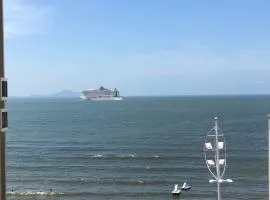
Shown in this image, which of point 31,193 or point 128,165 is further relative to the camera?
point 128,165

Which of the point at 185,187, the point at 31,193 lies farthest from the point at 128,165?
the point at 31,193

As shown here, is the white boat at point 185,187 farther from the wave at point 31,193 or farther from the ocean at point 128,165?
the wave at point 31,193

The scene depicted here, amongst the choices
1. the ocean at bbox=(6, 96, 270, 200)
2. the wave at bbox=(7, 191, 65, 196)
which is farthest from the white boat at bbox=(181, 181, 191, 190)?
the wave at bbox=(7, 191, 65, 196)

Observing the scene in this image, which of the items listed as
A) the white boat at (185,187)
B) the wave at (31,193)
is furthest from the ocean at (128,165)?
the white boat at (185,187)

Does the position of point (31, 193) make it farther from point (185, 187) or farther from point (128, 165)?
point (128, 165)

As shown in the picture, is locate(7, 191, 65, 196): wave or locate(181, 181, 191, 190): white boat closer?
locate(7, 191, 65, 196): wave

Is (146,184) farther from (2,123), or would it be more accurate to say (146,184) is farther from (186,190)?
(2,123)

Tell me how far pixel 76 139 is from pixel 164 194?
54.7 m

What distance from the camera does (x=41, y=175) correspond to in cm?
6450

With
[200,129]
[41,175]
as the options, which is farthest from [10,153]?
[200,129]

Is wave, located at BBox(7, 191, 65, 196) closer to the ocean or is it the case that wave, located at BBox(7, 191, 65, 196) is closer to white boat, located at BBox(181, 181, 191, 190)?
the ocean

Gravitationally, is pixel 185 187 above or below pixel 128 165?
below

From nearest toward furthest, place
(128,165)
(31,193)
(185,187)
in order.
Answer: (31,193), (185,187), (128,165)

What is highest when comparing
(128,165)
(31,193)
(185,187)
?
(128,165)
